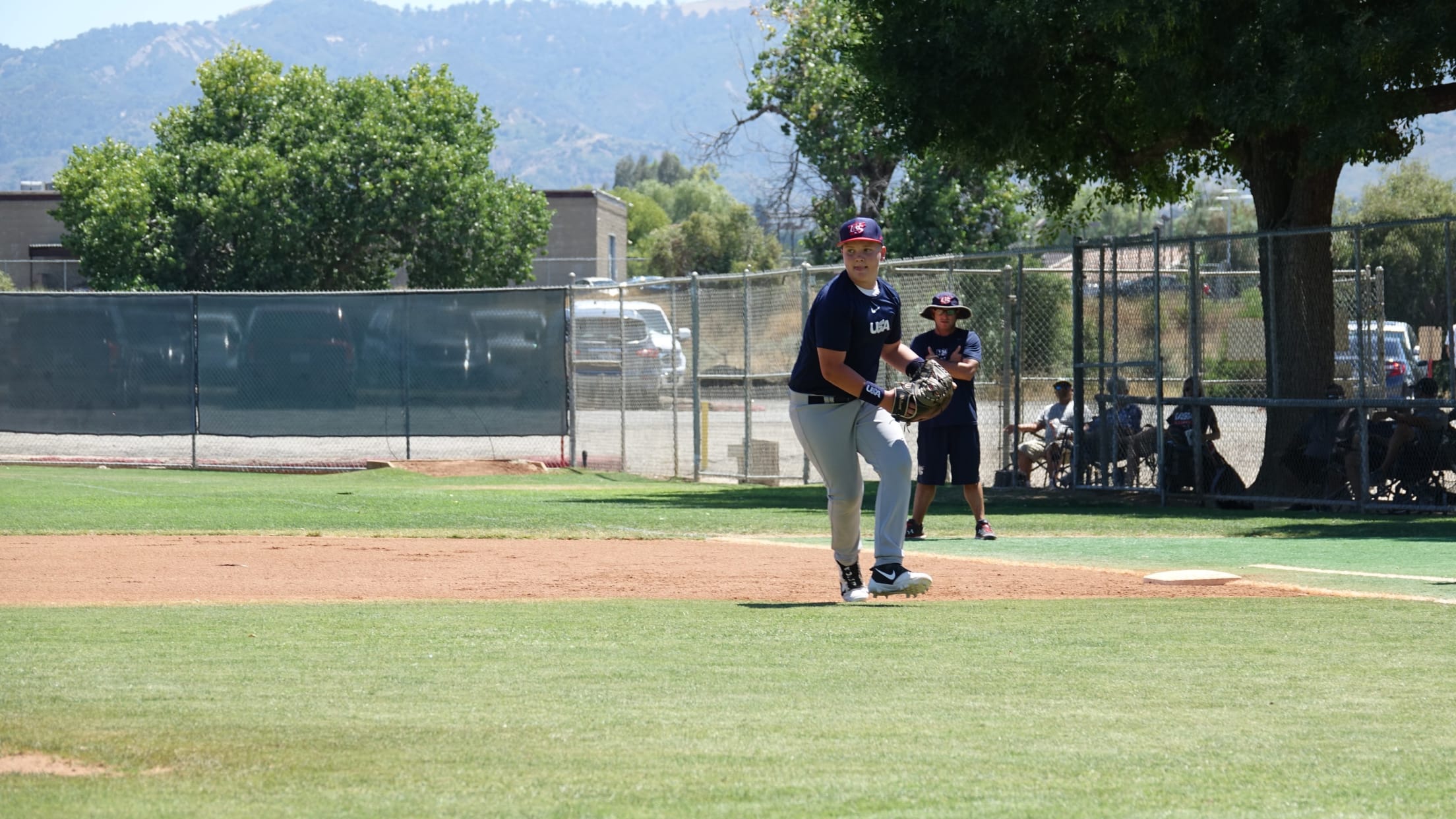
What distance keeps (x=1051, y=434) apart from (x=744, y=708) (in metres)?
12.4

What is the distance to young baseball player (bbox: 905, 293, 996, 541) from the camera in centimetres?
1247

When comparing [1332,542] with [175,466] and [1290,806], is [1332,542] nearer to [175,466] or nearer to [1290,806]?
[1290,806]

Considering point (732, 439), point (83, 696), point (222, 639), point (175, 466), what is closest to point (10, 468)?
point (175, 466)

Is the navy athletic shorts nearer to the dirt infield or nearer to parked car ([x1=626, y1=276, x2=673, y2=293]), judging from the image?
the dirt infield

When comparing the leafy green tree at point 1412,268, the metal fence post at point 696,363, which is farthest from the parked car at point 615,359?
the leafy green tree at point 1412,268

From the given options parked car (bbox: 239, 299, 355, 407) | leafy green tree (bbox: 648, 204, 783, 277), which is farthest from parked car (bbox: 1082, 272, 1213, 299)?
leafy green tree (bbox: 648, 204, 783, 277)

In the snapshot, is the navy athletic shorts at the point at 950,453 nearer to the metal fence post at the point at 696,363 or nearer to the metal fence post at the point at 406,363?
the metal fence post at the point at 696,363

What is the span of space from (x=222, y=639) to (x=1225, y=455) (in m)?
12.6

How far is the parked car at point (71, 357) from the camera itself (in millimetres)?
23047

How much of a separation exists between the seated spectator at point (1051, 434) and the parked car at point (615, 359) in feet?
18.9

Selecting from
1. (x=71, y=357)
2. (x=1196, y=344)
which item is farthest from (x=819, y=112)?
(x=1196, y=344)

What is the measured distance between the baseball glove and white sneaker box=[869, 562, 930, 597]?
2.51ft

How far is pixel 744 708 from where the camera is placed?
18.5 ft

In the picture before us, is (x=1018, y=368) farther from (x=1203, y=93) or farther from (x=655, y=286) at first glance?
(x=655, y=286)
